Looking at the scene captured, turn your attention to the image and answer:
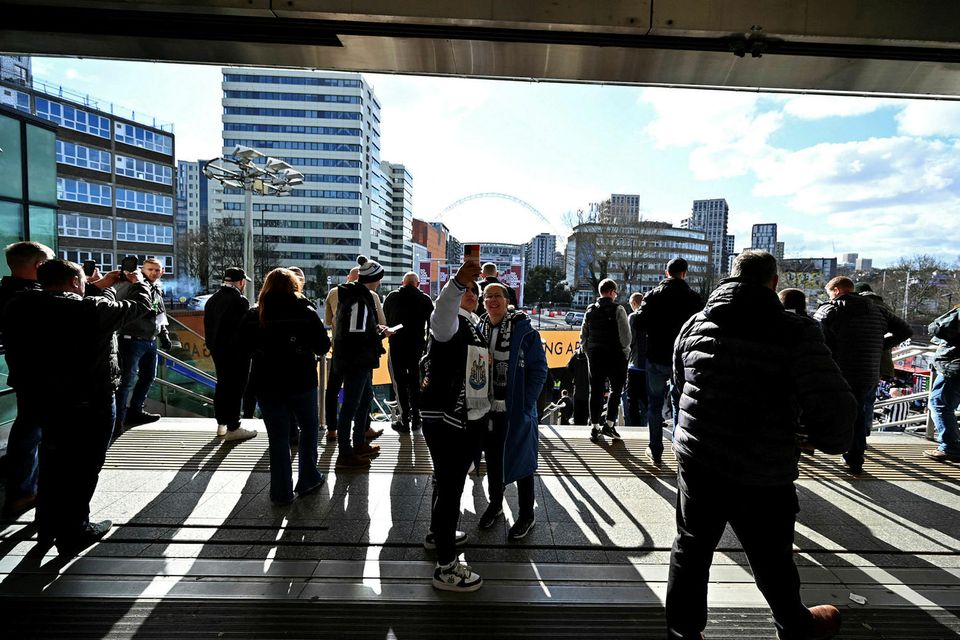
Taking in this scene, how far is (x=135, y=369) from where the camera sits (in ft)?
19.1

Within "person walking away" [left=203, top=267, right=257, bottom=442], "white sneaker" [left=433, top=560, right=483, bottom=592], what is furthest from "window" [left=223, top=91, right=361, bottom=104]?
"white sneaker" [left=433, top=560, right=483, bottom=592]

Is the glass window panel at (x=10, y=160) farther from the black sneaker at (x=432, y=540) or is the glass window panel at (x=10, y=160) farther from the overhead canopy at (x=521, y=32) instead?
the black sneaker at (x=432, y=540)

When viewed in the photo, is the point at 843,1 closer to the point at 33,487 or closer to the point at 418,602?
the point at 418,602

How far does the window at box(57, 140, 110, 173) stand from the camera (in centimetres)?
5441

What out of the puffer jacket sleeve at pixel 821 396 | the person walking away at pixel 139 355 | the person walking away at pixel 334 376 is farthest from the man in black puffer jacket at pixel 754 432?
the person walking away at pixel 139 355

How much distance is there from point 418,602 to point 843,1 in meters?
5.33

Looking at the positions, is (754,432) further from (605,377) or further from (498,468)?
(605,377)

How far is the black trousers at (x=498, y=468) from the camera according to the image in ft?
11.7

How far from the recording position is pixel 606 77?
476 centimetres

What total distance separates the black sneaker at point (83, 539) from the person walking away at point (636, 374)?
4.79m

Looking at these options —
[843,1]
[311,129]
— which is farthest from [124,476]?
[311,129]

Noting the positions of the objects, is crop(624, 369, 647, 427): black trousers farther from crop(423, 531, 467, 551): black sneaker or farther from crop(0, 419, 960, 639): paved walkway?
crop(423, 531, 467, 551): black sneaker

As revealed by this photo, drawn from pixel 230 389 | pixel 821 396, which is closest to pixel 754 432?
pixel 821 396

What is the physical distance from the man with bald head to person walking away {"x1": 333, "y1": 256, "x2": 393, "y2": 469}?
734mm
